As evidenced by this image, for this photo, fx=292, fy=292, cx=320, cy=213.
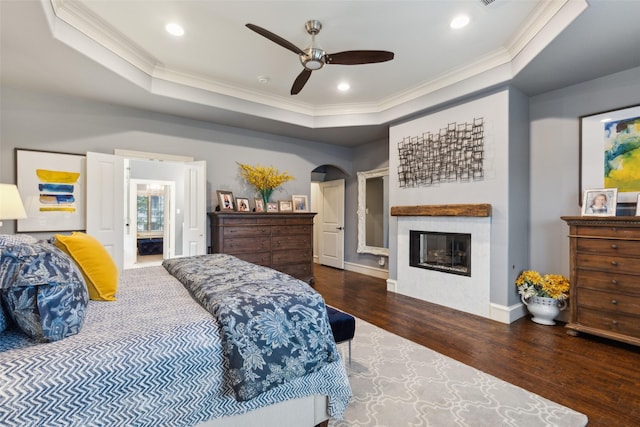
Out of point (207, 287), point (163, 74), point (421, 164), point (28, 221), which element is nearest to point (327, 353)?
point (207, 287)

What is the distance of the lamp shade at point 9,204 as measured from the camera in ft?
8.38

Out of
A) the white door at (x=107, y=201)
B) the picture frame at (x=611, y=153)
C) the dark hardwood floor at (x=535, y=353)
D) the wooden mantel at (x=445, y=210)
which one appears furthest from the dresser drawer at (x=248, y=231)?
the picture frame at (x=611, y=153)

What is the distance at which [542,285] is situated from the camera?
3.28 m

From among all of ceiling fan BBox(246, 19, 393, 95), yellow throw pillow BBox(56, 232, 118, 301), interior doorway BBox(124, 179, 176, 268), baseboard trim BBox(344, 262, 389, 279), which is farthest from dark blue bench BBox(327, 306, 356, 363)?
interior doorway BBox(124, 179, 176, 268)

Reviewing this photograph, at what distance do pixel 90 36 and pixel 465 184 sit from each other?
429 centimetres

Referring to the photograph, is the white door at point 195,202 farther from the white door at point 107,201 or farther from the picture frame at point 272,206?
the picture frame at point 272,206

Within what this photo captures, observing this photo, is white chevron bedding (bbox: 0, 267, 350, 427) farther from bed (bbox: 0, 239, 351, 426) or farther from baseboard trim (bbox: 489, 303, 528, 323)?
baseboard trim (bbox: 489, 303, 528, 323)

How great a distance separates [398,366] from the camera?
7.69 feet

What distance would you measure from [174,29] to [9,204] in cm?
216

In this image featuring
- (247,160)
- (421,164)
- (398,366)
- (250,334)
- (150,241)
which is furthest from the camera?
(150,241)

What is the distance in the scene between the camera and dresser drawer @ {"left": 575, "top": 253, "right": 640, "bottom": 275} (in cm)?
262

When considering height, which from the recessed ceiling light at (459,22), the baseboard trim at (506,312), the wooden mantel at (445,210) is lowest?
the baseboard trim at (506,312)

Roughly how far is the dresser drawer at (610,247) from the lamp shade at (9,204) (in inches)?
211

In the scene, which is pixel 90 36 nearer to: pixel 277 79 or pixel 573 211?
pixel 277 79
